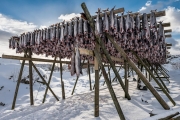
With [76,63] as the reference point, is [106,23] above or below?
above

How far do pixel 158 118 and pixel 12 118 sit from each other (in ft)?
18.2

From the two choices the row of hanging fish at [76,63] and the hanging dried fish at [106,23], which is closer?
the row of hanging fish at [76,63]

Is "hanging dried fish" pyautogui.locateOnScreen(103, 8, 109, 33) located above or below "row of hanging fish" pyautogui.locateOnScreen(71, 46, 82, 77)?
above

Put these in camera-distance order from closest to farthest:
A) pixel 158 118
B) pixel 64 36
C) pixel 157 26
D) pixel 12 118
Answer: pixel 158 118
pixel 157 26
pixel 64 36
pixel 12 118

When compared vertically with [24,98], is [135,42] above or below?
above

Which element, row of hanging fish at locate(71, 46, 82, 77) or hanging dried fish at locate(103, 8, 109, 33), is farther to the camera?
hanging dried fish at locate(103, 8, 109, 33)

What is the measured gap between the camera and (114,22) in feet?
15.1

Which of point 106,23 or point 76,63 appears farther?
point 106,23

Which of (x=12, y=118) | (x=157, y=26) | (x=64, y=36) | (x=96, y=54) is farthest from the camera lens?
(x=12, y=118)

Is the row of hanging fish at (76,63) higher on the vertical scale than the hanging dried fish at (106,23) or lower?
lower

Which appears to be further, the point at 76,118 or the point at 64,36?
the point at 64,36

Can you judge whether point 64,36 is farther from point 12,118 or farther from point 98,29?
point 12,118

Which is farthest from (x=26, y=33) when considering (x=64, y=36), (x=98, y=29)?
(x=98, y=29)

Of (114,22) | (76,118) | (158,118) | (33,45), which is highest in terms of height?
(114,22)
